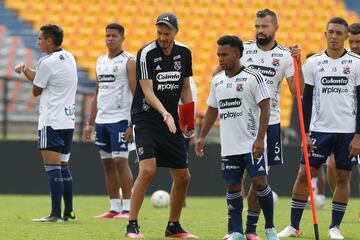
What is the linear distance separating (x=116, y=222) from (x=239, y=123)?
3055mm

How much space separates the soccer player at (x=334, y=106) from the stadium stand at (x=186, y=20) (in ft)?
48.4

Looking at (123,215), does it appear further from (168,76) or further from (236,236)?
(236,236)

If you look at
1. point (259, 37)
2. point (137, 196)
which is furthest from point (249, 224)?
point (259, 37)

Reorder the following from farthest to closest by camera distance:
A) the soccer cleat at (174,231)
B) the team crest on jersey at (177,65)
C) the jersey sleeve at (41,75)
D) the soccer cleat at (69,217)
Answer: the soccer cleat at (69,217)
the jersey sleeve at (41,75)
the soccer cleat at (174,231)
the team crest on jersey at (177,65)

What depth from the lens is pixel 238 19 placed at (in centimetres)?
2631

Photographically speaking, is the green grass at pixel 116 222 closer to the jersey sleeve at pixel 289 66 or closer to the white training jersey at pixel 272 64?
the white training jersey at pixel 272 64

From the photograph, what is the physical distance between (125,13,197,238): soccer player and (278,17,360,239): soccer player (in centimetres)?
122

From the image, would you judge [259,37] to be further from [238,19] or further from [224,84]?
[238,19]

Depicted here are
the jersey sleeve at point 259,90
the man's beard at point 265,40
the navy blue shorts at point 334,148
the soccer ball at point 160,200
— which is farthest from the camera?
the soccer ball at point 160,200

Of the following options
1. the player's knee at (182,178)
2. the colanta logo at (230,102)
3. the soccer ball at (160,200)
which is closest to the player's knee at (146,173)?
the player's knee at (182,178)

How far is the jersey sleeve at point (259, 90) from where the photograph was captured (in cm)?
845

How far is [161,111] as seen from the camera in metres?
8.75

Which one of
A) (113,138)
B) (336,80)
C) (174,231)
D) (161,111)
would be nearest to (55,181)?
(113,138)

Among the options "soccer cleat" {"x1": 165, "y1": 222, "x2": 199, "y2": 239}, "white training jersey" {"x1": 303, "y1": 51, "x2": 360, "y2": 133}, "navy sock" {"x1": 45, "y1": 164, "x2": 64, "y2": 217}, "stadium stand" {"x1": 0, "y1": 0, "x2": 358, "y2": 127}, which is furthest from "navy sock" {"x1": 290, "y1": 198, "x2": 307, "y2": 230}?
"stadium stand" {"x1": 0, "y1": 0, "x2": 358, "y2": 127}
